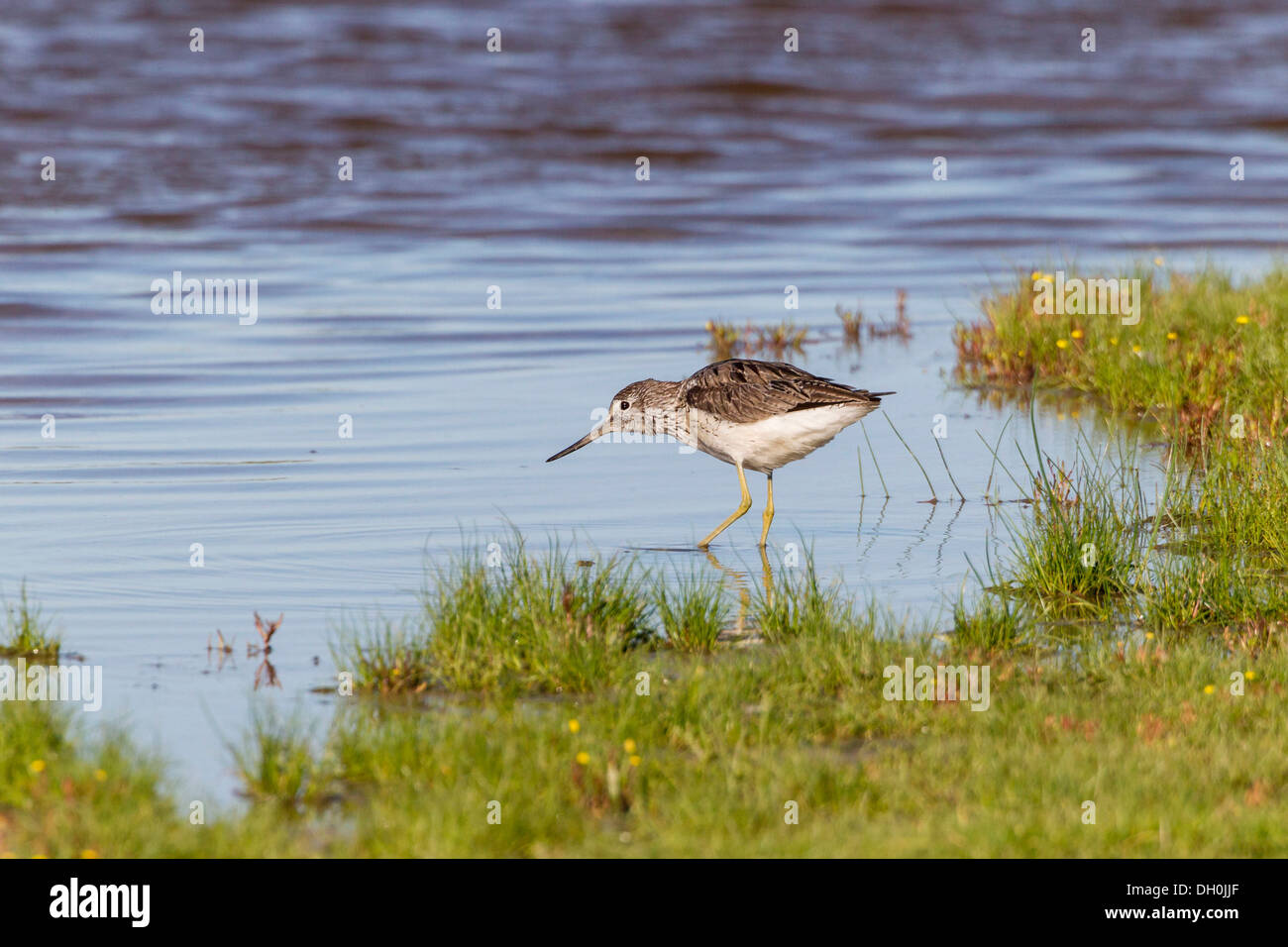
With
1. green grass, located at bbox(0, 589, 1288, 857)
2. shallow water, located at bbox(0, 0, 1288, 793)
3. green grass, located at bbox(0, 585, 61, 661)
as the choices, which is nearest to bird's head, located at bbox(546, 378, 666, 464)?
shallow water, located at bbox(0, 0, 1288, 793)

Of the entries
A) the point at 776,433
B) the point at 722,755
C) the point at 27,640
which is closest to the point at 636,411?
the point at 776,433

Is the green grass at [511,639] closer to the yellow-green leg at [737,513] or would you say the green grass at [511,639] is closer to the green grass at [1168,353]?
the yellow-green leg at [737,513]

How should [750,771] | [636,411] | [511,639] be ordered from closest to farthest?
[750,771] → [511,639] → [636,411]

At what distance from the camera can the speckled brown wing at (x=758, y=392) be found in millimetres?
9305

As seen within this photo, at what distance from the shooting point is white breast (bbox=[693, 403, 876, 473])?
932 cm

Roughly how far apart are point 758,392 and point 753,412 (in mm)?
132

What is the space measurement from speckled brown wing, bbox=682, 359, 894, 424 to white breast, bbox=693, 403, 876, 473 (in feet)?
0.13

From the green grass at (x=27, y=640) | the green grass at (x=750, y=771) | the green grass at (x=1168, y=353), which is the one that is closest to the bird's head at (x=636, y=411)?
the green grass at (x=1168, y=353)

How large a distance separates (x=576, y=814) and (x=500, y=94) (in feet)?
89.0

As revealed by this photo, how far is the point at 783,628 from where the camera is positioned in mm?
7375

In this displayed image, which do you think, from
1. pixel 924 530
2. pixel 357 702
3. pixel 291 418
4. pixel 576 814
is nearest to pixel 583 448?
pixel 291 418

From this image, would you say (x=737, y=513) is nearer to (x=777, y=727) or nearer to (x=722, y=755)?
(x=777, y=727)

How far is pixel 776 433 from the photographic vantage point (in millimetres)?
9414
